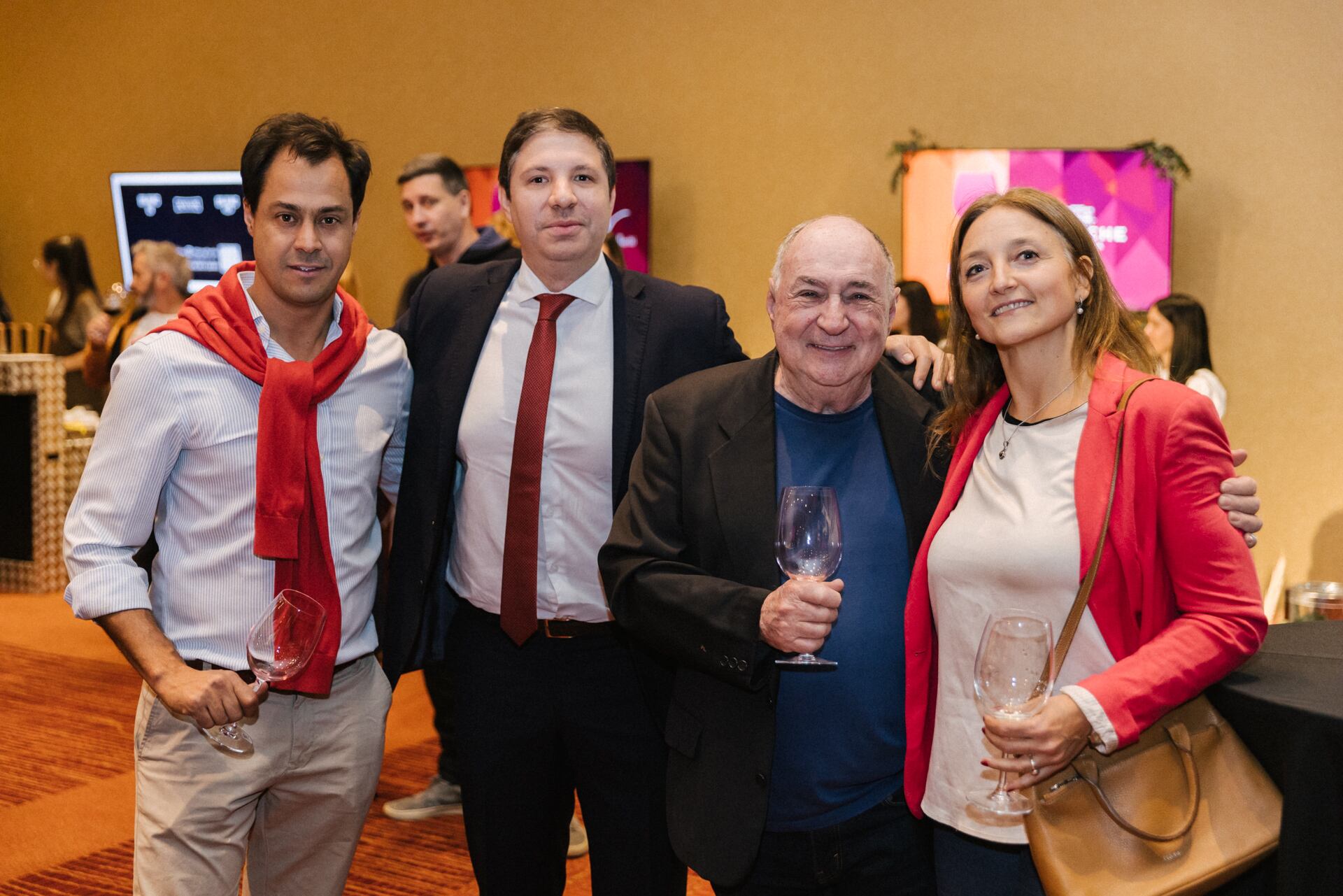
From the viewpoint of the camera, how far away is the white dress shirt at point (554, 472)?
94.9 inches

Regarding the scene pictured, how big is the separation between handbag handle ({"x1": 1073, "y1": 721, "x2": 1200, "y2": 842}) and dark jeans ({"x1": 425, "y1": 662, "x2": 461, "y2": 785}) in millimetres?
2719

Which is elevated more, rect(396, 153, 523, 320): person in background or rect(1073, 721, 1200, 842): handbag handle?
rect(396, 153, 523, 320): person in background

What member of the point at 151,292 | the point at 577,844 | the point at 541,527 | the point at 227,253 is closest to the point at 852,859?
the point at 541,527

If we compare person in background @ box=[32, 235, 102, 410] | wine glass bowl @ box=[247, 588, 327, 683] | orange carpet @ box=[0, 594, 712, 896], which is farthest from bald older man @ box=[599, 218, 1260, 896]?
person in background @ box=[32, 235, 102, 410]

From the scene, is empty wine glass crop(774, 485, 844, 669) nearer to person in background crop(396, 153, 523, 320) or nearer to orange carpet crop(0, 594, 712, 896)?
orange carpet crop(0, 594, 712, 896)

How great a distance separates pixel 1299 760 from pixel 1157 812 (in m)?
0.20

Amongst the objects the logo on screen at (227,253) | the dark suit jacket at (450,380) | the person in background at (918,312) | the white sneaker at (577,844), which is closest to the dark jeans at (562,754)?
the dark suit jacket at (450,380)

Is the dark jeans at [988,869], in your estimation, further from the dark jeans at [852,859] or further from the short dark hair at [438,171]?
the short dark hair at [438,171]

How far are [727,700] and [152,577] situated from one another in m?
1.05

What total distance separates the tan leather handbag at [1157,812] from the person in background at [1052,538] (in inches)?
2.6

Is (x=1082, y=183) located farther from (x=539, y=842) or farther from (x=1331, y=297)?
(x=539, y=842)

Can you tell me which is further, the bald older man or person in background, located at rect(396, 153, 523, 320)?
person in background, located at rect(396, 153, 523, 320)

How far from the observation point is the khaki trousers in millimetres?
2055

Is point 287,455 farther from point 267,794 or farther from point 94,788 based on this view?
point 94,788
